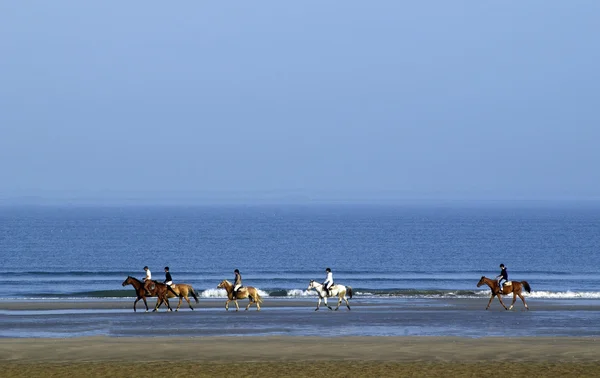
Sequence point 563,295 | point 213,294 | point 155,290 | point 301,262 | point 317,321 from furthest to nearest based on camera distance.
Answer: point 301,262 → point 213,294 → point 563,295 → point 155,290 → point 317,321

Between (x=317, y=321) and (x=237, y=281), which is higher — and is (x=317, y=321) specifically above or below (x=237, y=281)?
below

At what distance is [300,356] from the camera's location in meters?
26.2

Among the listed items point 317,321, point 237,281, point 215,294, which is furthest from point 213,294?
point 317,321

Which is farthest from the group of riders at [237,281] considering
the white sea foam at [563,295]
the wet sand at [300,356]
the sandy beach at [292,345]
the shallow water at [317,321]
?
the wet sand at [300,356]

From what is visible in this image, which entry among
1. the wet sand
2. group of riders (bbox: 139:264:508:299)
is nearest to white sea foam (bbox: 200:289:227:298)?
group of riders (bbox: 139:264:508:299)

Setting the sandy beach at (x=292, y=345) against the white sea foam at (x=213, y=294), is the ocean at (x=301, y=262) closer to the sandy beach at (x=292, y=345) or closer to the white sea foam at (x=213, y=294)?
the white sea foam at (x=213, y=294)

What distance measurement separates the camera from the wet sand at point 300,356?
2338 cm

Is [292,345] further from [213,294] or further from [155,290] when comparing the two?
[213,294]

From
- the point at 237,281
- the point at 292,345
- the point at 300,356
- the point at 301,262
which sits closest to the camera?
the point at 300,356

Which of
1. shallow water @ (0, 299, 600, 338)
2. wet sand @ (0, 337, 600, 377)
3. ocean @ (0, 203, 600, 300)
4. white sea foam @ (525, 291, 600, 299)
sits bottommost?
ocean @ (0, 203, 600, 300)

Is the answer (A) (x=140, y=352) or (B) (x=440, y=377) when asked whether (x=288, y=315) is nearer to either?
(A) (x=140, y=352)

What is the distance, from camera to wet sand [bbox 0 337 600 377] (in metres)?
23.4

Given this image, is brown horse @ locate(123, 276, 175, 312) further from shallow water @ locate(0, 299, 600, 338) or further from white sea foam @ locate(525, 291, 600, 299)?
white sea foam @ locate(525, 291, 600, 299)

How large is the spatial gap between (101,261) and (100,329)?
188 feet
